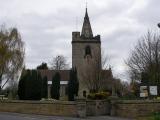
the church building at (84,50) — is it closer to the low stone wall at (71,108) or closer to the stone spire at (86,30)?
the stone spire at (86,30)

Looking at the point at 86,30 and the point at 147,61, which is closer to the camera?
the point at 147,61

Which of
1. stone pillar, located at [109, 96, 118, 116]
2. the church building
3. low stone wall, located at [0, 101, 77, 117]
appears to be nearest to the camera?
stone pillar, located at [109, 96, 118, 116]

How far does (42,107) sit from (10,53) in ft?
76.2

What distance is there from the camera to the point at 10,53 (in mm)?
58938

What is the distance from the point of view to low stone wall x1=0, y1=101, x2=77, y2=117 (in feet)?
112

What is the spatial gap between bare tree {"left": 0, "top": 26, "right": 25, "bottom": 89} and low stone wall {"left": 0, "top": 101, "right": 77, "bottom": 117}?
50.5 ft

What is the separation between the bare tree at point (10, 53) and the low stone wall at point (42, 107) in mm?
15383

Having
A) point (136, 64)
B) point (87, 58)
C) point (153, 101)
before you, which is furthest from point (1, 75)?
point (87, 58)

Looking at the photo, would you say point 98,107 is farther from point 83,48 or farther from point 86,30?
point 86,30

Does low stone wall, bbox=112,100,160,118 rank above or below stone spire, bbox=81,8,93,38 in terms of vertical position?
below

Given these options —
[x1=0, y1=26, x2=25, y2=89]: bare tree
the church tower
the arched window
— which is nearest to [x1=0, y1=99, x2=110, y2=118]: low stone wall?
[x1=0, y1=26, x2=25, y2=89]: bare tree

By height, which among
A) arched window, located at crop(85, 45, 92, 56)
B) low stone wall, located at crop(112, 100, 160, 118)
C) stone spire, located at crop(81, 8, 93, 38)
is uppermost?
stone spire, located at crop(81, 8, 93, 38)

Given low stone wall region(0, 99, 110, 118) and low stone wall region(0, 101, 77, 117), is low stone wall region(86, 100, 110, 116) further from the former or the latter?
low stone wall region(0, 101, 77, 117)

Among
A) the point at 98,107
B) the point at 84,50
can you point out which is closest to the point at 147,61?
the point at 98,107
